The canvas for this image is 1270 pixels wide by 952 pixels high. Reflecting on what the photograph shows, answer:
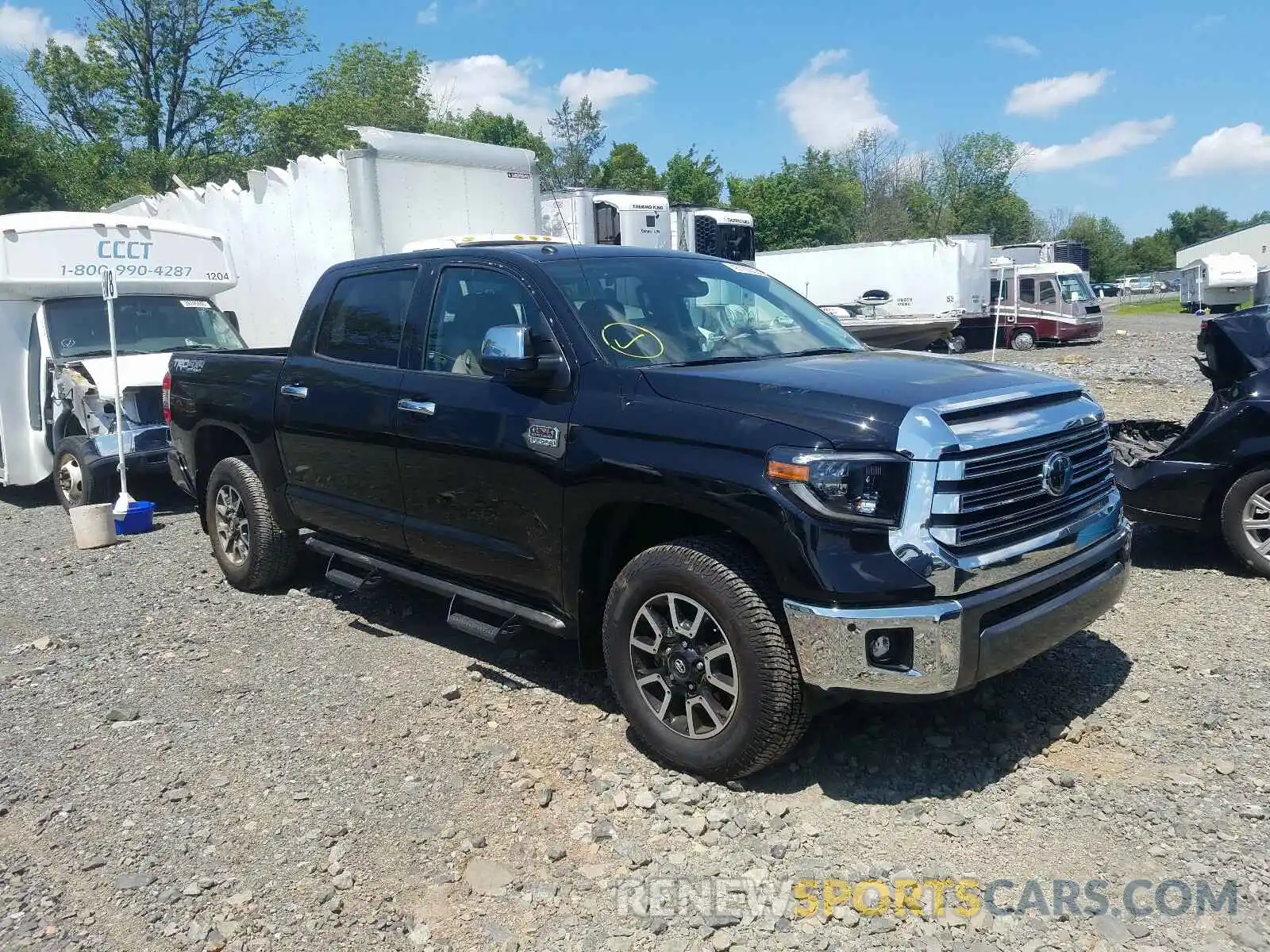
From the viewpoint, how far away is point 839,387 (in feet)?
11.8

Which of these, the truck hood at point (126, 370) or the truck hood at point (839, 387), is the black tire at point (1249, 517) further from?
the truck hood at point (126, 370)

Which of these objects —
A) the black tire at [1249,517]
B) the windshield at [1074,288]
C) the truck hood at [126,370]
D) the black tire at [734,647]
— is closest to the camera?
the black tire at [734,647]

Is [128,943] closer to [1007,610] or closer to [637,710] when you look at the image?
[637,710]

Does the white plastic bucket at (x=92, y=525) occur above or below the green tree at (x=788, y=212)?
below

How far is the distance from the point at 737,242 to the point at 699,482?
56.8 feet

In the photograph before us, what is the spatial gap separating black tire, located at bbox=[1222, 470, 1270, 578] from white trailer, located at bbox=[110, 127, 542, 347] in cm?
776

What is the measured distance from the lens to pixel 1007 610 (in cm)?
349

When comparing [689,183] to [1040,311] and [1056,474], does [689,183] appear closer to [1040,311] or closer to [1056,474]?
[1040,311]

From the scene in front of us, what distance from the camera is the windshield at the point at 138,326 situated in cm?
947

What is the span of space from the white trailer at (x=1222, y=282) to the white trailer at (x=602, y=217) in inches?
1061

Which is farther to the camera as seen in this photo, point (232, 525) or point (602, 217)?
point (602, 217)

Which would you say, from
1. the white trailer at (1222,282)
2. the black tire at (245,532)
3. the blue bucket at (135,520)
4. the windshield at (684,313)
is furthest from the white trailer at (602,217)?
the white trailer at (1222,282)

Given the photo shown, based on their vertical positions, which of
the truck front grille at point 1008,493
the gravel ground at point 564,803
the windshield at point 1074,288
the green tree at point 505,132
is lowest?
the gravel ground at point 564,803

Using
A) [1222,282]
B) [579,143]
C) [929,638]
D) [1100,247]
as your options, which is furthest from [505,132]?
[929,638]
